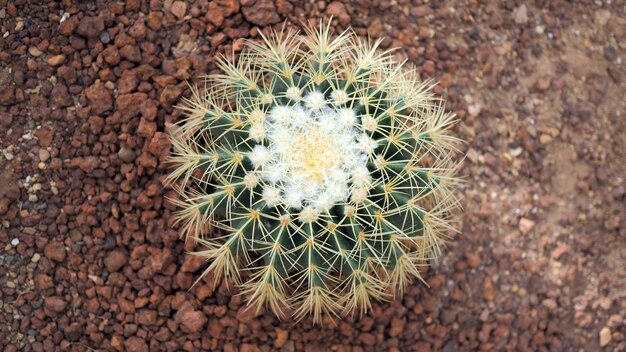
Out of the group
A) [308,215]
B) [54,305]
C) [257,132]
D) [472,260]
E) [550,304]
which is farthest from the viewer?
[550,304]

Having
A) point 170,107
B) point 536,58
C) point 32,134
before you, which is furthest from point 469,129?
point 32,134

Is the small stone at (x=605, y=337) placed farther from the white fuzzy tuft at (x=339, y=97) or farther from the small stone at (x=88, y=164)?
the small stone at (x=88, y=164)

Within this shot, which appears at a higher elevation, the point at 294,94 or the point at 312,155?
the point at 294,94

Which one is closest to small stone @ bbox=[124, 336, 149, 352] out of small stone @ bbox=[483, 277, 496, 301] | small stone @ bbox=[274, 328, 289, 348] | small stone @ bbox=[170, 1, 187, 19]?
small stone @ bbox=[274, 328, 289, 348]

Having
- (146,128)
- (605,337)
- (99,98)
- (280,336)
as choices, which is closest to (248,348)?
(280,336)

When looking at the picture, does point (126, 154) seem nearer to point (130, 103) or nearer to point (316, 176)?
point (130, 103)

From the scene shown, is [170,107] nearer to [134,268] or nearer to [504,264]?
[134,268]

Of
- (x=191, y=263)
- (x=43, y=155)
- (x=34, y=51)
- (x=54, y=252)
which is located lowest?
(x=54, y=252)
